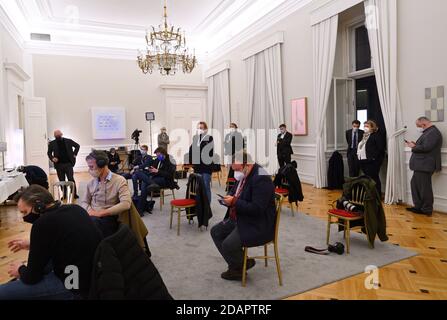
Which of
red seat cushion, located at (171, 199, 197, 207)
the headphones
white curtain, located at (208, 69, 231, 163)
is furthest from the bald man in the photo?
white curtain, located at (208, 69, 231, 163)

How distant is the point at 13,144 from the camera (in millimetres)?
8383

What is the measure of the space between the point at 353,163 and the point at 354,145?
1.24ft

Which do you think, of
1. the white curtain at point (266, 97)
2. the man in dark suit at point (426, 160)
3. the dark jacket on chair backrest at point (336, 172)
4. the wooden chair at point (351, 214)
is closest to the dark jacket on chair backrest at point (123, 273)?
the wooden chair at point (351, 214)

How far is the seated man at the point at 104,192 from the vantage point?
330 centimetres

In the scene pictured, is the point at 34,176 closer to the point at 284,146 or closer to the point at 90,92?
the point at 284,146

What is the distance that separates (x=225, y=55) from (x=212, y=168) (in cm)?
747

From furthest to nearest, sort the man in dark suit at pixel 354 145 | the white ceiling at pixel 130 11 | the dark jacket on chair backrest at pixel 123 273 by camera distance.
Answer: the white ceiling at pixel 130 11, the man in dark suit at pixel 354 145, the dark jacket on chair backrest at pixel 123 273

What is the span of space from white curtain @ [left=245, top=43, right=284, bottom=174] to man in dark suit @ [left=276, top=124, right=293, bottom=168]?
731 mm

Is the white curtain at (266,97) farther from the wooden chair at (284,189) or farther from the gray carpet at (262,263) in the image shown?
the gray carpet at (262,263)

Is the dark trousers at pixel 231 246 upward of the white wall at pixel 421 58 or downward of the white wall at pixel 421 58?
downward

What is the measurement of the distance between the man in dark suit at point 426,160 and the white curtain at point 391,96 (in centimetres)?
51

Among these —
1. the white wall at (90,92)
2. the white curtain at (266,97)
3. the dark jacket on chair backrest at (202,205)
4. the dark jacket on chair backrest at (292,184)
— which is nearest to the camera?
the dark jacket on chair backrest at (202,205)

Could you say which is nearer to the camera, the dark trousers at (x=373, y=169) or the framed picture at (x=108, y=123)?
the dark trousers at (x=373, y=169)
